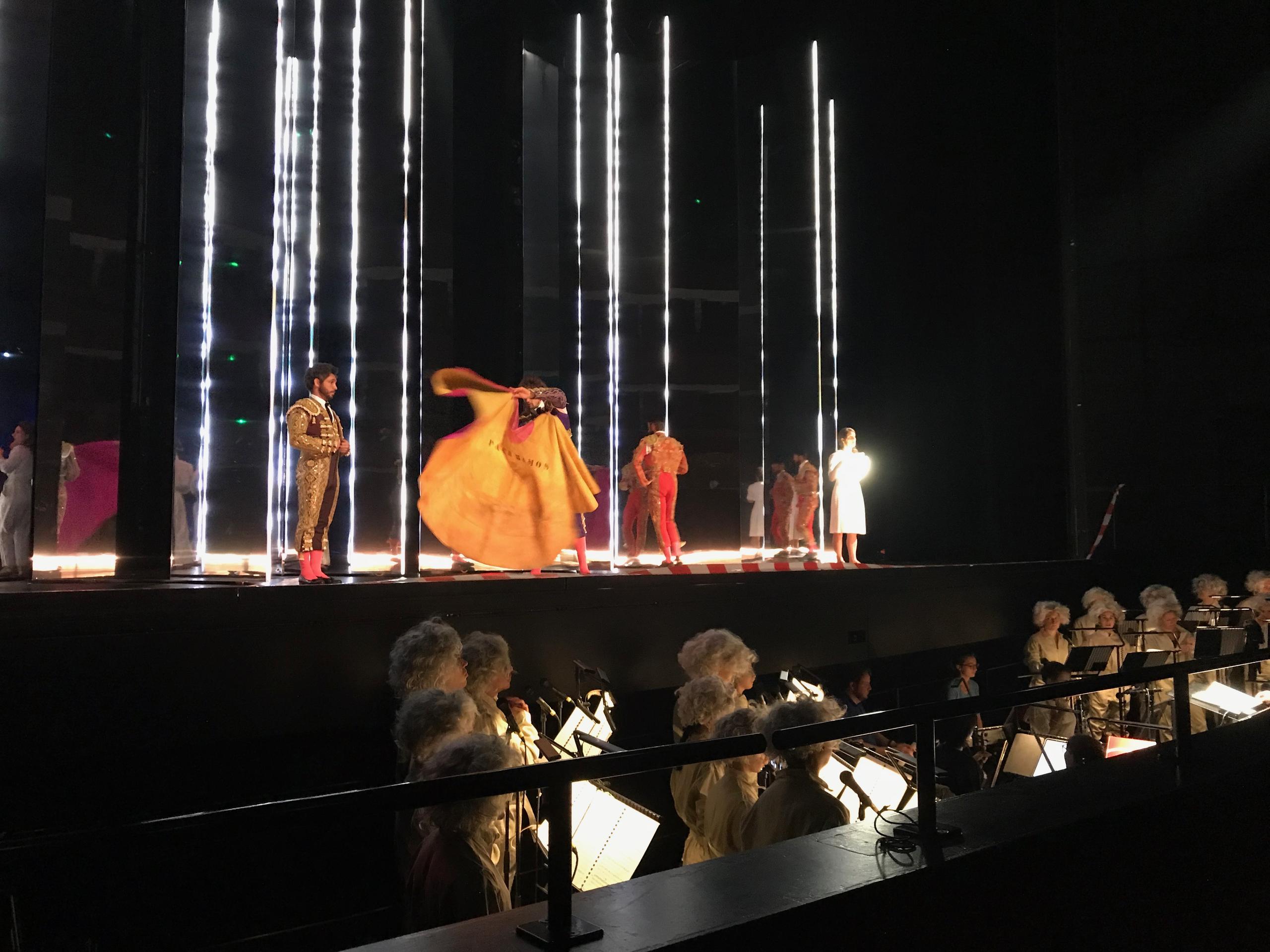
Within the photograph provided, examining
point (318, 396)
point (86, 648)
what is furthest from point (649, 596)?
point (86, 648)

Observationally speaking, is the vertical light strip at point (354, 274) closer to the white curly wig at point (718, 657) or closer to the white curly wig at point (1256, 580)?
the white curly wig at point (718, 657)

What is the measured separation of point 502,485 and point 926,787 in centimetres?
619

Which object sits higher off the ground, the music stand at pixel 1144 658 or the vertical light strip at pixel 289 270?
the vertical light strip at pixel 289 270

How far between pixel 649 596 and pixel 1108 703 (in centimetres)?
363

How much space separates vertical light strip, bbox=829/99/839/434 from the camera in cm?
1591

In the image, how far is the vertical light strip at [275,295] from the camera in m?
9.44

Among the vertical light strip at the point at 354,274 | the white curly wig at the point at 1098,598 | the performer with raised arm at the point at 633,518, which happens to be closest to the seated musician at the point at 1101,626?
the white curly wig at the point at 1098,598

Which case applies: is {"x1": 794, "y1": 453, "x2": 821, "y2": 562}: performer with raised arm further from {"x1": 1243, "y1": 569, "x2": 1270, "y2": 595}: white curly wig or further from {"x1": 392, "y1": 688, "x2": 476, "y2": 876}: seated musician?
{"x1": 392, "y1": 688, "x2": 476, "y2": 876}: seated musician

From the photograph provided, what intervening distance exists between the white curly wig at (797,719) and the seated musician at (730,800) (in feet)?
0.39

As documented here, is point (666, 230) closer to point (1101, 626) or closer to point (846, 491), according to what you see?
point (846, 491)

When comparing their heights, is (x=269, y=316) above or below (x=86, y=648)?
above

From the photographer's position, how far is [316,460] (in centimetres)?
749

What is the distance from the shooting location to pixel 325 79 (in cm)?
1108

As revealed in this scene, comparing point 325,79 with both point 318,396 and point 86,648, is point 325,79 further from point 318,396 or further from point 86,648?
point 86,648
